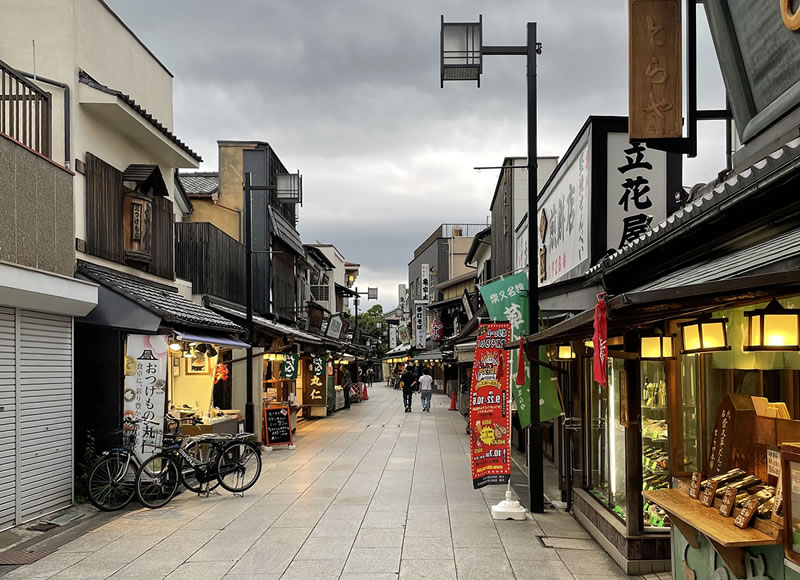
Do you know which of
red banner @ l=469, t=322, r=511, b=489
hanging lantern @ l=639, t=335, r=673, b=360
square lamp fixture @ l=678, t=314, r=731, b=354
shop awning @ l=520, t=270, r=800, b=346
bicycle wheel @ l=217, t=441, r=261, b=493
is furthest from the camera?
bicycle wheel @ l=217, t=441, r=261, b=493

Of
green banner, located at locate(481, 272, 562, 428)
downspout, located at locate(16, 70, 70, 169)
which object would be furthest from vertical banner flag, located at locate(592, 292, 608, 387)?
downspout, located at locate(16, 70, 70, 169)

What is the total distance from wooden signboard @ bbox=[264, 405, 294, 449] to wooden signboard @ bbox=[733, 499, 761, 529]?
1532cm

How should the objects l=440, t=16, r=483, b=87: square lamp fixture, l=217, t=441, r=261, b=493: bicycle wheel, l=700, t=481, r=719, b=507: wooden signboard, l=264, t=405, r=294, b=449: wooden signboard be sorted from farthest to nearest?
1. l=264, t=405, r=294, b=449: wooden signboard
2. l=217, t=441, r=261, b=493: bicycle wheel
3. l=440, t=16, r=483, b=87: square lamp fixture
4. l=700, t=481, r=719, b=507: wooden signboard

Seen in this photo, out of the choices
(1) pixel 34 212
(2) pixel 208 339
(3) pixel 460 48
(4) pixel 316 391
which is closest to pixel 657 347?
(3) pixel 460 48

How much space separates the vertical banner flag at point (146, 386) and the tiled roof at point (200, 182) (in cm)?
1586

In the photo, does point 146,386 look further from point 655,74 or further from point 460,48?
point 655,74

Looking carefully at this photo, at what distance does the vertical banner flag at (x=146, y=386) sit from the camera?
40.9 feet

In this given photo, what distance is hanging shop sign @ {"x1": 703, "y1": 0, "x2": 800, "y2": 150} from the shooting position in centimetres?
665

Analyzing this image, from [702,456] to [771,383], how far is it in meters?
1.31

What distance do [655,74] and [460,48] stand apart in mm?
3665

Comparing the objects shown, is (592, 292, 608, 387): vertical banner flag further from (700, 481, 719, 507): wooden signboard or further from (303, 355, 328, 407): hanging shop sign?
(303, 355, 328, 407): hanging shop sign

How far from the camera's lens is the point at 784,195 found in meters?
5.84

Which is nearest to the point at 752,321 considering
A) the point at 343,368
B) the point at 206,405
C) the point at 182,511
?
the point at 182,511

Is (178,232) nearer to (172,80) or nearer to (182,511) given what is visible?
(172,80)
